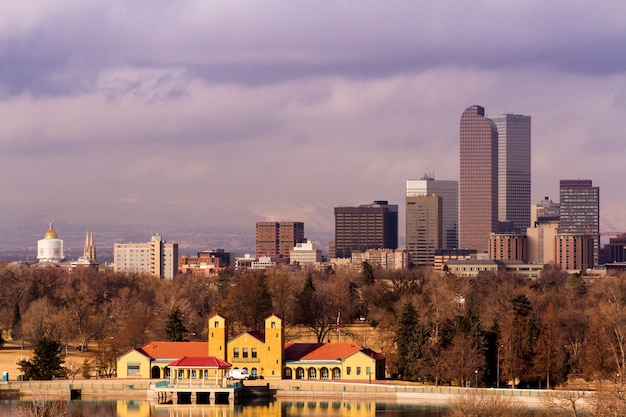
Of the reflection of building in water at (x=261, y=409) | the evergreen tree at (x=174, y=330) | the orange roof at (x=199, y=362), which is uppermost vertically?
the evergreen tree at (x=174, y=330)

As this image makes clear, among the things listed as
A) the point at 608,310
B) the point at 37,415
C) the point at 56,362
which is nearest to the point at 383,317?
the point at 608,310

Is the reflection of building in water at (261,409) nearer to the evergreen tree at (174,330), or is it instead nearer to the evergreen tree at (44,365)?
the evergreen tree at (44,365)

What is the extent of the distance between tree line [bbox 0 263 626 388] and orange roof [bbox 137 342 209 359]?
14.9 feet

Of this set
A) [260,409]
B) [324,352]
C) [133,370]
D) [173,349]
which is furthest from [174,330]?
[260,409]

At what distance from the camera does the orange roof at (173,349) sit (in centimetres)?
10555

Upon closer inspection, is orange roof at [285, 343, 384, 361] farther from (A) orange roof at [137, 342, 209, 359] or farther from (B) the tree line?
(A) orange roof at [137, 342, 209, 359]

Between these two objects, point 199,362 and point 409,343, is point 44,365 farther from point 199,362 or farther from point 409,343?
point 409,343

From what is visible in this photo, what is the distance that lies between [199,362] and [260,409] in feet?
39.2

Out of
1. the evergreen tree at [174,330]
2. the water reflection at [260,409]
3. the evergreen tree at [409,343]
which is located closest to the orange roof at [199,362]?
the water reflection at [260,409]

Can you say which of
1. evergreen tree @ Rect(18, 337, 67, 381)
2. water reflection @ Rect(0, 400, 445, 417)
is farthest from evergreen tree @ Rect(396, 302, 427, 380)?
evergreen tree @ Rect(18, 337, 67, 381)

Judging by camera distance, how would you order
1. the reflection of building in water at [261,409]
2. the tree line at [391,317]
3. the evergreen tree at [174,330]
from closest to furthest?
the reflection of building in water at [261,409], the tree line at [391,317], the evergreen tree at [174,330]

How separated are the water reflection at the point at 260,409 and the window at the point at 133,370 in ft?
33.2

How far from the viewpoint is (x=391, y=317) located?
124 metres

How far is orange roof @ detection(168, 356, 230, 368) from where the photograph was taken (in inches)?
3937
